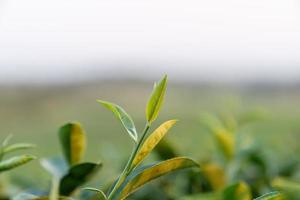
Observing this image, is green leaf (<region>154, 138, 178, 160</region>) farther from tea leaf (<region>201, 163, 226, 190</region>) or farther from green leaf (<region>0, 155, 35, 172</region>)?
green leaf (<region>0, 155, 35, 172</region>)

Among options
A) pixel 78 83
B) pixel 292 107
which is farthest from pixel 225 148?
pixel 78 83

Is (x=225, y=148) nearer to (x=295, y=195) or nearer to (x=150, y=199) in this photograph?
(x=150, y=199)

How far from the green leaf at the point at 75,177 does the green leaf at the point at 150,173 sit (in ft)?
0.15

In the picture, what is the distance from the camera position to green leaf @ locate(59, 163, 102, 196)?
39 cm

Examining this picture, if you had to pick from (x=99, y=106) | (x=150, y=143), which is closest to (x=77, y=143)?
(x=150, y=143)

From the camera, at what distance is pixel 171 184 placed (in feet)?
1.88

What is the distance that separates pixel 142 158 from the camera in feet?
1.09

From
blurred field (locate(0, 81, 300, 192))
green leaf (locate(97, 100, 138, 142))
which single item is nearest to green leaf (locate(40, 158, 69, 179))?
green leaf (locate(97, 100, 138, 142))

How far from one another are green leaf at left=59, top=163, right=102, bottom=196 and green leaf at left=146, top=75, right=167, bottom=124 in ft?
0.24

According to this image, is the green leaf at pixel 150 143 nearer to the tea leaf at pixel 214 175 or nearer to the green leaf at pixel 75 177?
the green leaf at pixel 75 177

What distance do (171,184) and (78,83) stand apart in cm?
621

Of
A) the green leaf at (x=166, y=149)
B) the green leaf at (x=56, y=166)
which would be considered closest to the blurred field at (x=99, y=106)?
the green leaf at (x=166, y=149)

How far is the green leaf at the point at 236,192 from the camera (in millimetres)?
363

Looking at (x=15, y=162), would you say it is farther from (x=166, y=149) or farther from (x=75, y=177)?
(x=166, y=149)
